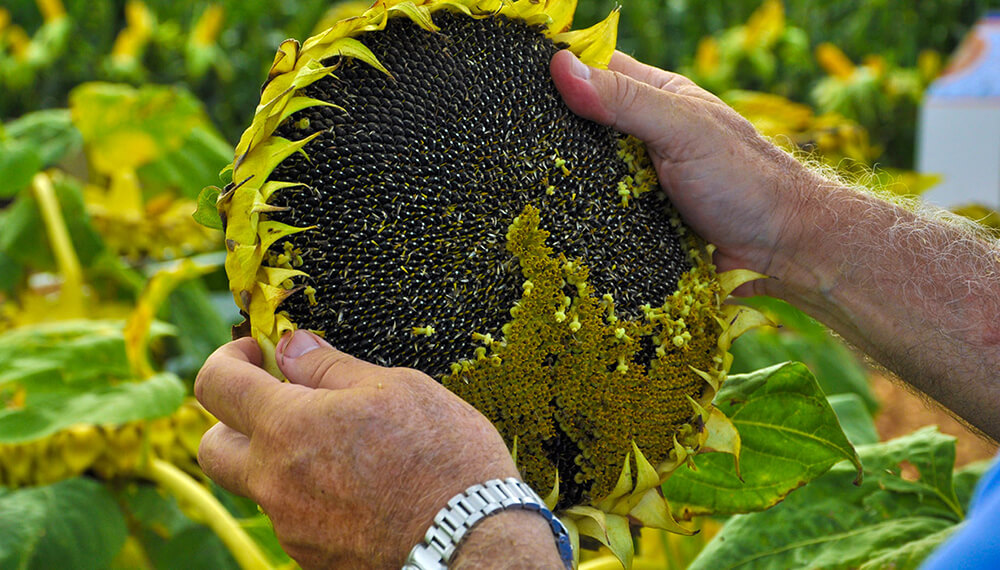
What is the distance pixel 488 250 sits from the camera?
0.98 metres

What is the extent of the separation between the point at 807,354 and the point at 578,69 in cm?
156

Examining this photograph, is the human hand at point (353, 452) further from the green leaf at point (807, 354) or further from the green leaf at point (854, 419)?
the green leaf at point (807, 354)

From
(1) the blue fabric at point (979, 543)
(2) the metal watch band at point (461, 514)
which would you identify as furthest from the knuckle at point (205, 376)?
(1) the blue fabric at point (979, 543)

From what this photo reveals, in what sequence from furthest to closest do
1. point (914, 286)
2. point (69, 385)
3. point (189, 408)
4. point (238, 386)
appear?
point (189, 408) → point (69, 385) → point (914, 286) → point (238, 386)

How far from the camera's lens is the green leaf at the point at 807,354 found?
206cm

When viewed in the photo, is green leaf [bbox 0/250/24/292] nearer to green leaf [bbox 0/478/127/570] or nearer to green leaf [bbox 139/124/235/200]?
green leaf [bbox 139/124/235/200]

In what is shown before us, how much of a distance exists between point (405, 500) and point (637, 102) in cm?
51

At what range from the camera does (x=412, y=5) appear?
961 millimetres

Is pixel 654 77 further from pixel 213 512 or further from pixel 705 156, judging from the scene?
pixel 213 512

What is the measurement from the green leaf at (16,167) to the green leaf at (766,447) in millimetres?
1462

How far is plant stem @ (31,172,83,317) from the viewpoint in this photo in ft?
6.86

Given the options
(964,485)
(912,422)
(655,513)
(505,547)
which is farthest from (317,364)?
(912,422)

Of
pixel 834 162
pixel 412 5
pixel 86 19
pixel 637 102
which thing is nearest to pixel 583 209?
pixel 637 102

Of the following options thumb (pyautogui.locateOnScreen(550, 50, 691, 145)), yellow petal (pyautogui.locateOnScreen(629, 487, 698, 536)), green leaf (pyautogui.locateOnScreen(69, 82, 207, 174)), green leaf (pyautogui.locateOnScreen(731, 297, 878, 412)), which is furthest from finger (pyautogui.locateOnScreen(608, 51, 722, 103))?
green leaf (pyautogui.locateOnScreen(69, 82, 207, 174))
